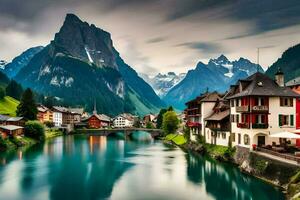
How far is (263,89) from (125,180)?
99.5 ft

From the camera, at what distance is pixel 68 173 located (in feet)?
215

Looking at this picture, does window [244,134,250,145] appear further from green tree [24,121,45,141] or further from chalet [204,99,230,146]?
green tree [24,121,45,141]

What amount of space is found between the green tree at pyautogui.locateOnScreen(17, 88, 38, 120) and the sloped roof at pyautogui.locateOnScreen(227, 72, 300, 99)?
98392 mm

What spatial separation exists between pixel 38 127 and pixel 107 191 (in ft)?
282

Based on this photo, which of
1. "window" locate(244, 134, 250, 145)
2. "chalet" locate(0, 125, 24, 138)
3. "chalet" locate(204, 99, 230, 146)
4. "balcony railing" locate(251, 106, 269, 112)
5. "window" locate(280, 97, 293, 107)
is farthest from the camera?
"chalet" locate(0, 125, 24, 138)

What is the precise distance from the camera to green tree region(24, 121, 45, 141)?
416 ft

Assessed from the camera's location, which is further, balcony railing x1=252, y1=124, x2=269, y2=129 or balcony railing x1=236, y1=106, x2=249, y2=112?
balcony railing x1=236, y1=106, x2=249, y2=112

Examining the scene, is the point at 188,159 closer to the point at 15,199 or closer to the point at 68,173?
the point at 68,173

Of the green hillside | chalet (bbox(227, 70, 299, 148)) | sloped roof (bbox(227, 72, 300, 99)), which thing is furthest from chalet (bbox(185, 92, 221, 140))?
the green hillside

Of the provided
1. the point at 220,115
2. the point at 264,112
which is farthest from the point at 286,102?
the point at 220,115

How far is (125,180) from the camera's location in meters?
59.3

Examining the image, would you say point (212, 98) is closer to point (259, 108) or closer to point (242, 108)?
point (242, 108)

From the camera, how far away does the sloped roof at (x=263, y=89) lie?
6694 cm

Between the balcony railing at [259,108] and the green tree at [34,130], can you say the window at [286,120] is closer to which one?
the balcony railing at [259,108]
